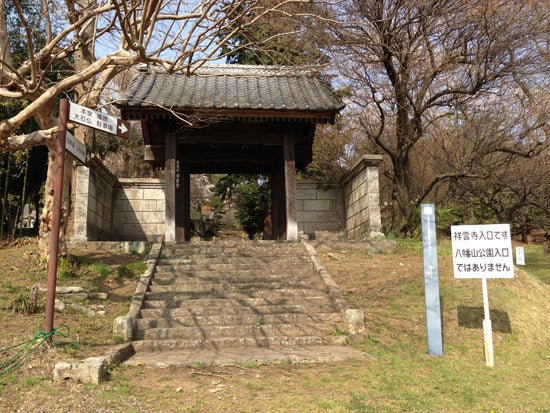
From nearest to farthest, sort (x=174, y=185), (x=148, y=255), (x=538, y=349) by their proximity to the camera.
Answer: (x=538, y=349) < (x=148, y=255) < (x=174, y=185)

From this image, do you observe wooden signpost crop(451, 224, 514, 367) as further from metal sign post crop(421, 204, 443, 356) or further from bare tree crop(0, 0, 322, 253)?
bare tree crop(0, 0, 322, 253)

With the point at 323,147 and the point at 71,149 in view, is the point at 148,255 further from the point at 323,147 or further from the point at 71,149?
the point at 323,147

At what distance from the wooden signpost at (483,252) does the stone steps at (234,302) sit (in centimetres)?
206

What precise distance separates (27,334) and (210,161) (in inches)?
333

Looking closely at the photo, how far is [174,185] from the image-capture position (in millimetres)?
11281

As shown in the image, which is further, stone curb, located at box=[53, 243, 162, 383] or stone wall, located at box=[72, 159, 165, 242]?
stone wall, located at box=[72, 159, 165, 242]

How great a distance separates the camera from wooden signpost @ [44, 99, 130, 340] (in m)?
5.32

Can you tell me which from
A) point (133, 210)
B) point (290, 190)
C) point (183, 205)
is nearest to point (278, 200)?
point (290, 190)

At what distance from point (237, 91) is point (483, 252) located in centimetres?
790

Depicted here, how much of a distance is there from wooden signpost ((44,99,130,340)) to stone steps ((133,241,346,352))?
149cm

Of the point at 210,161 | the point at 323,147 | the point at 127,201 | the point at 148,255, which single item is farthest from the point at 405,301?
the point at 323,147

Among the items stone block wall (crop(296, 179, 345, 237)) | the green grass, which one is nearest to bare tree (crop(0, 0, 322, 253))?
stone block wall (crop(296, 179, 345, 237))

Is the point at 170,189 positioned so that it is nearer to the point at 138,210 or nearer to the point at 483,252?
the point at 138,210

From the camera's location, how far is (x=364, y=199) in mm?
11977
